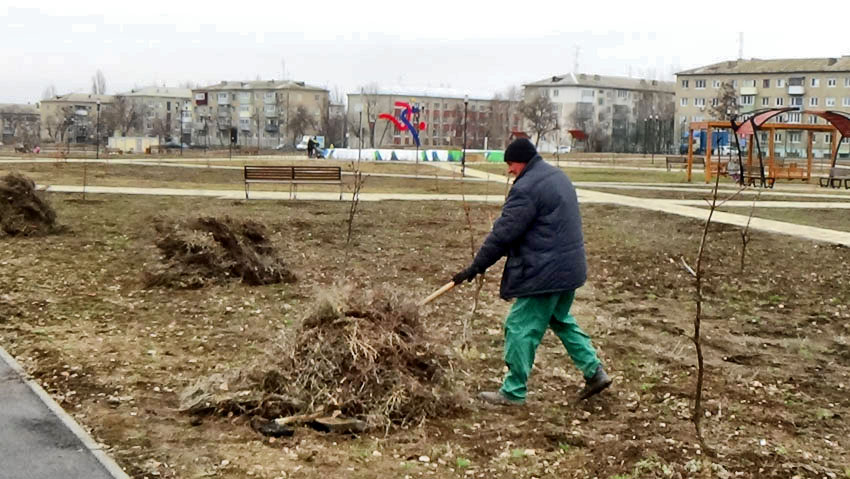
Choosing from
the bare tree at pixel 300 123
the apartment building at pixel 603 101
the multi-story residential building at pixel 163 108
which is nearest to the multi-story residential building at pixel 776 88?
the apartment building at pixel 603 101

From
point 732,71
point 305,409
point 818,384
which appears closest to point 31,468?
point 305,409

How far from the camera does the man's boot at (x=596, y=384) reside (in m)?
5.18

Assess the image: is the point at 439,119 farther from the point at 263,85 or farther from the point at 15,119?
the point at 15,119

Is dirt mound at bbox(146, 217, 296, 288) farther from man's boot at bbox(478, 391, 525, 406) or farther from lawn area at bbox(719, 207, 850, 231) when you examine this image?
lawn area at bbox(719, 207, 850, 231)

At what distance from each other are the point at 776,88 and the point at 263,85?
73.3 m

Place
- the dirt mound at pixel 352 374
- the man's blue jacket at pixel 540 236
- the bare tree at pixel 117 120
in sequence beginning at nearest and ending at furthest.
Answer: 1. the dirt mound at pixel 352 374
2. the man's blue jacket at pixel 540 236
3. the bare tree at pixel 117 120

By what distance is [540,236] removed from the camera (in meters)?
5.01

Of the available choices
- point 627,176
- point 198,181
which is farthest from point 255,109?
point 198,181

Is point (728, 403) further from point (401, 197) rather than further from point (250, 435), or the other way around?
point (401, 197)

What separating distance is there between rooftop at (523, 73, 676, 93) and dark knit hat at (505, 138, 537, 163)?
116045 mm

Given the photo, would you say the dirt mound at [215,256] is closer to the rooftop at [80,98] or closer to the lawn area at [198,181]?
the lawn area at [198,181]

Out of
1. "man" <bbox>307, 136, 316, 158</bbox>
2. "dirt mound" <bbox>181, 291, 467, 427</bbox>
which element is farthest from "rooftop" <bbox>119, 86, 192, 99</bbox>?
"dirt mound" <bbox>181, 291, 467, 427</bbox>

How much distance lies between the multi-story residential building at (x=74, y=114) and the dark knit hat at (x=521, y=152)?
114 m

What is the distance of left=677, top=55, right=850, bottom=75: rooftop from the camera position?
315 ft
